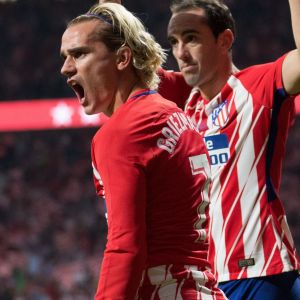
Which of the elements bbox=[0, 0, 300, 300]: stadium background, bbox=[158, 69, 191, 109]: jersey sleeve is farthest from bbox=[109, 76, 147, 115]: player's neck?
bbox=[0, 0, 300, 300]: stadium background

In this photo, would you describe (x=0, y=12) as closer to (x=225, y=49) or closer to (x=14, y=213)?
(x=14, y=213)

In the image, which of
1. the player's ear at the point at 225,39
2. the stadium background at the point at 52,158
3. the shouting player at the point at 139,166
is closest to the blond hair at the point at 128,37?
the shouting player at the point at 139,166

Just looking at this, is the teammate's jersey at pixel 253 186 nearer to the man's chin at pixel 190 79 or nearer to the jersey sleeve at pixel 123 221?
the man's chin at pixel 190 79

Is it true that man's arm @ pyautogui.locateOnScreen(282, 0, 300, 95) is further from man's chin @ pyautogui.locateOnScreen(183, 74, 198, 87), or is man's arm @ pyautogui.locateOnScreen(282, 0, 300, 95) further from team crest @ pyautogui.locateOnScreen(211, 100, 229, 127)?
man's chin @ pyautogui.locateOnScreen(183, 74, 198, 87)

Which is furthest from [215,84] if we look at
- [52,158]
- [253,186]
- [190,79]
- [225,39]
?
[52,158]

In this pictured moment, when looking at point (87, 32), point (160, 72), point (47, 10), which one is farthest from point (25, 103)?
point (87, 32)

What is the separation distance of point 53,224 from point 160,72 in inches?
357

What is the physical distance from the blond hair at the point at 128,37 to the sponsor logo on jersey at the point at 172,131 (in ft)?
0.57

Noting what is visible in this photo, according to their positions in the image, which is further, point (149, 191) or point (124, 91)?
point (124, 91)

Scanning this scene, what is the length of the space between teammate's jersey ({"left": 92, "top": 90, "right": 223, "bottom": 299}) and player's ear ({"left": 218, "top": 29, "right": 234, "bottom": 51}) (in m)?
1.17

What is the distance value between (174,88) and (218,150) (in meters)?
0.50

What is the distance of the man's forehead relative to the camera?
11.1 ft

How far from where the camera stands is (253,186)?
10.0 feet

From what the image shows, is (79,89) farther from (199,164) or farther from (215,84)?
(215,84)
